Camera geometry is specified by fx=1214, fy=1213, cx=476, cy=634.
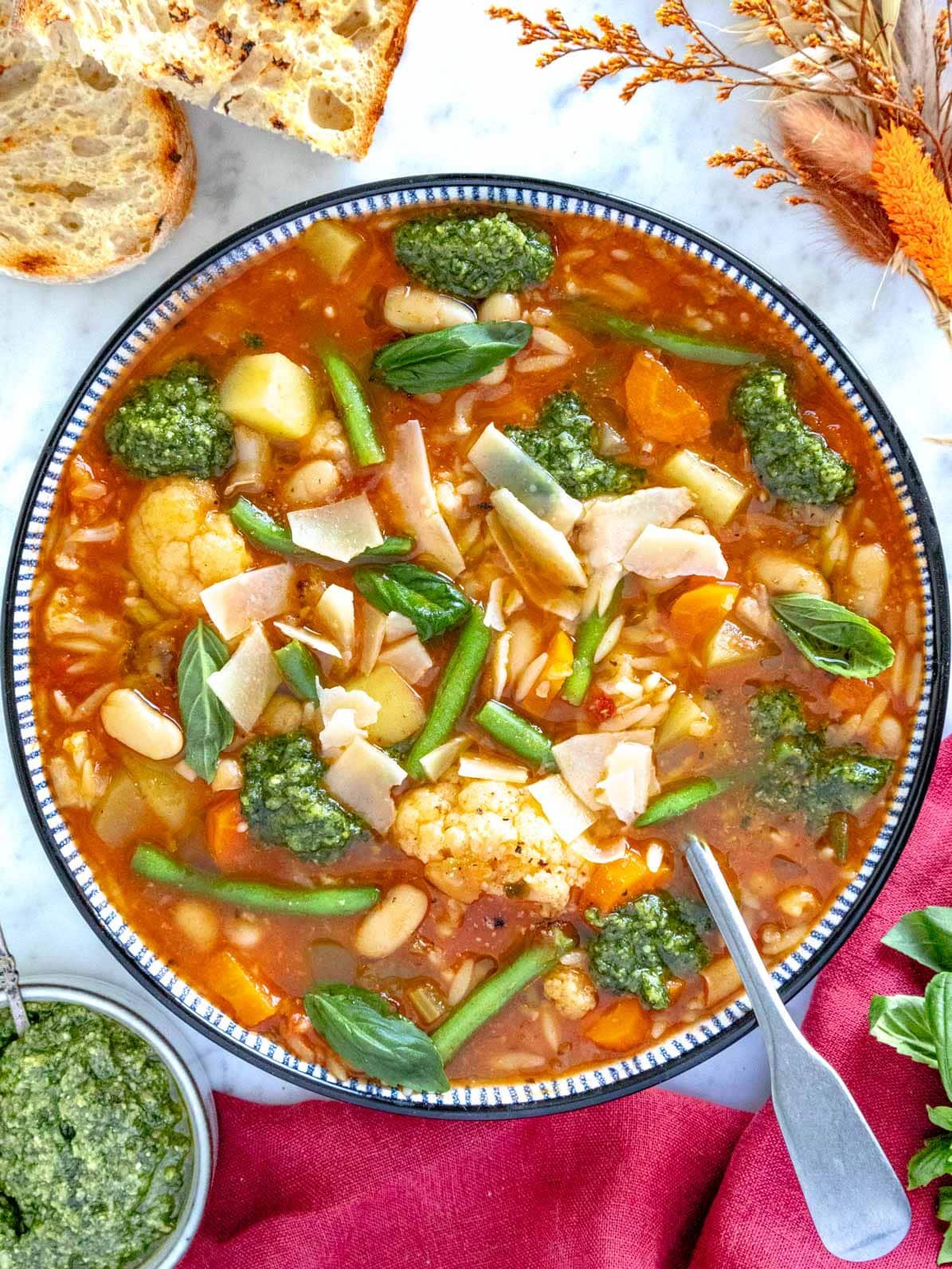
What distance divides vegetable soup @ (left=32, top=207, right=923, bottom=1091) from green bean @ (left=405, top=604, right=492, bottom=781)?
0.04 ft

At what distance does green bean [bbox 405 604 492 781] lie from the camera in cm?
315

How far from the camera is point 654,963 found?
315 cm

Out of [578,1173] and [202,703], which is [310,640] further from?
[578,1173]

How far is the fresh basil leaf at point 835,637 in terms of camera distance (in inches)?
120

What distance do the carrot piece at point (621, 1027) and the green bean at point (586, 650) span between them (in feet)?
2.72

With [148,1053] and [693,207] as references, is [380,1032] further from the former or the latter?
[693,207]

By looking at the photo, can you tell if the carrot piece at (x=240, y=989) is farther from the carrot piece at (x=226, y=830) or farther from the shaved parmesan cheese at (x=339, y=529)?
the shaved parmesan cheese at (x=339, y=529)

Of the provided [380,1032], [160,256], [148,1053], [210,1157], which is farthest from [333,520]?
[210,1157]

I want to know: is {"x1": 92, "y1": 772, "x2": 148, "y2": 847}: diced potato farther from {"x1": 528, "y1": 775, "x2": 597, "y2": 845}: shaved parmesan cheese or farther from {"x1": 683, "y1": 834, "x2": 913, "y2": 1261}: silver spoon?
{"x1": 683, "y1": 834, "x2": 913, "y2": 1261}: silver spoon

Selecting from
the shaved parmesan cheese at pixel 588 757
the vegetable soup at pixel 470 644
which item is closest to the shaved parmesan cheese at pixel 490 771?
the vegetable soup at pixel 470 644

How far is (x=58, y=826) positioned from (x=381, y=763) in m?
0.86

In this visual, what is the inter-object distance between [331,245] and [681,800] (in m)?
1.67

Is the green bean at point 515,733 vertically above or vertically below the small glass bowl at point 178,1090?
above

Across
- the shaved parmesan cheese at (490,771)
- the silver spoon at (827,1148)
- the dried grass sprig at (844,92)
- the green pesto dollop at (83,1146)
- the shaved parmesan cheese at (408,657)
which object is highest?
the dried grass sprig at (844,92)
